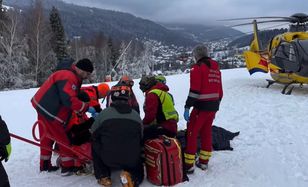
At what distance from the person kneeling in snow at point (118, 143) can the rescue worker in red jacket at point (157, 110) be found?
54 centimetres

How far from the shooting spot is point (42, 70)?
3375 cm

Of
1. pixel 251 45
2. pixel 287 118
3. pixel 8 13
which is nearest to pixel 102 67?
pixel 8 13

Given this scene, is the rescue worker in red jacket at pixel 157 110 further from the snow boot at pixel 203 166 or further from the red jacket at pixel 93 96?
the red jacket at pixel 93 96

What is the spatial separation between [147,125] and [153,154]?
29.3 inches

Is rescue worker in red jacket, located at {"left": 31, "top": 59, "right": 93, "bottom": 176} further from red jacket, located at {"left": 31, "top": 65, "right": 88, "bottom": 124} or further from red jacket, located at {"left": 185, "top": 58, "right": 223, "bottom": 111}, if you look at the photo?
red jacket, located at {"left": 185, "top": 58, "right": 223, "bottom": 111}

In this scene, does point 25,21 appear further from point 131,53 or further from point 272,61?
point 131,53

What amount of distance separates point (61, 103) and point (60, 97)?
0.14 meters

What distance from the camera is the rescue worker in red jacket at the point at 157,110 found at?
18.0ft

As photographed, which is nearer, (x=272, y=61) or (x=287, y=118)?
(x=287, y=118)

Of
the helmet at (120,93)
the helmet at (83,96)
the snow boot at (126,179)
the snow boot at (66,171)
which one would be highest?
the helmet at (120,93)

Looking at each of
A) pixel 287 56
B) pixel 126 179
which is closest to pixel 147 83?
pixel 126 179

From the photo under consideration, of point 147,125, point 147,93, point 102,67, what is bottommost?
point 102,67

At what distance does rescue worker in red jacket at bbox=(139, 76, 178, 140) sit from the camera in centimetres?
548

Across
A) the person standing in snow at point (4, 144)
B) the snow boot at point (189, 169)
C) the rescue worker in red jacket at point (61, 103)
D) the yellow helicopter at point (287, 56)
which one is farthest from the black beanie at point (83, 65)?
the yellow helicopter at point (287, 56)
